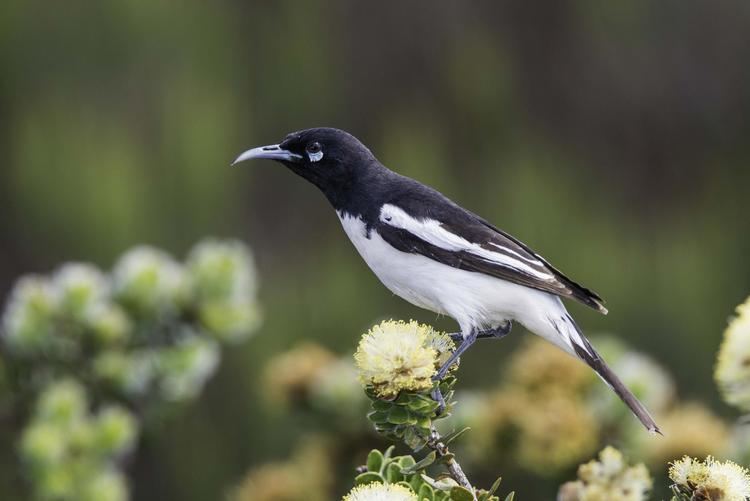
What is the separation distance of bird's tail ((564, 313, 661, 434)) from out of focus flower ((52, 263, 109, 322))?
50.3 inches

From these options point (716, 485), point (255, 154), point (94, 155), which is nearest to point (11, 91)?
point (94, 155)

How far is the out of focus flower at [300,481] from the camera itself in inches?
107

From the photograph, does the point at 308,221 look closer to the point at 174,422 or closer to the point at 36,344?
the point at 174,422

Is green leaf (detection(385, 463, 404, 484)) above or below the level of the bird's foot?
below

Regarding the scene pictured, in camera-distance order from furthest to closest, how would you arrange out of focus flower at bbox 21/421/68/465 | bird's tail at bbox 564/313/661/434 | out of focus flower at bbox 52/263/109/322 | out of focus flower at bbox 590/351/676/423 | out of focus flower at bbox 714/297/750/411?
out of focus flower at bbox 52/263/109/322 → out of focus flower at bbox 21/421/68/465 → out of focus flower at bbox 590/351/676/423 → bird's tail at bbox 564/313/661/434 → out of focus flower at bbox 714/297/750/411

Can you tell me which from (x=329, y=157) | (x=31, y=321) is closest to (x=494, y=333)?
(x=329, y=157)

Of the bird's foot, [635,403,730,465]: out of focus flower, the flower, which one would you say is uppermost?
[635,403,730,465]: out of focus flower

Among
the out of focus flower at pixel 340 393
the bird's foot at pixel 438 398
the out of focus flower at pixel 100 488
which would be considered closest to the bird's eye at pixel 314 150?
the out of focus flower at pixel 340 393

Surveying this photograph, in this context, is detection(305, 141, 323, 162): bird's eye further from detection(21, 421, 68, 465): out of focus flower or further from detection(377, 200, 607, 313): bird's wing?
detection(21, 421, 68, 465): out of focus flower

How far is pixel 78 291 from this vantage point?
2.71m

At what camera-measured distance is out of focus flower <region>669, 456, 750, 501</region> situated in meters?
1.17

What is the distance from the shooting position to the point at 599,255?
4930 millimetres

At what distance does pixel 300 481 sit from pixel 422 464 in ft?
5.16

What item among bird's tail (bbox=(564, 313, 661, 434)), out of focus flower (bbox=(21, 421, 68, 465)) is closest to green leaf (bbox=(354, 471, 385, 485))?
bird's tail (bbox=(564, 313, 661, 434))
